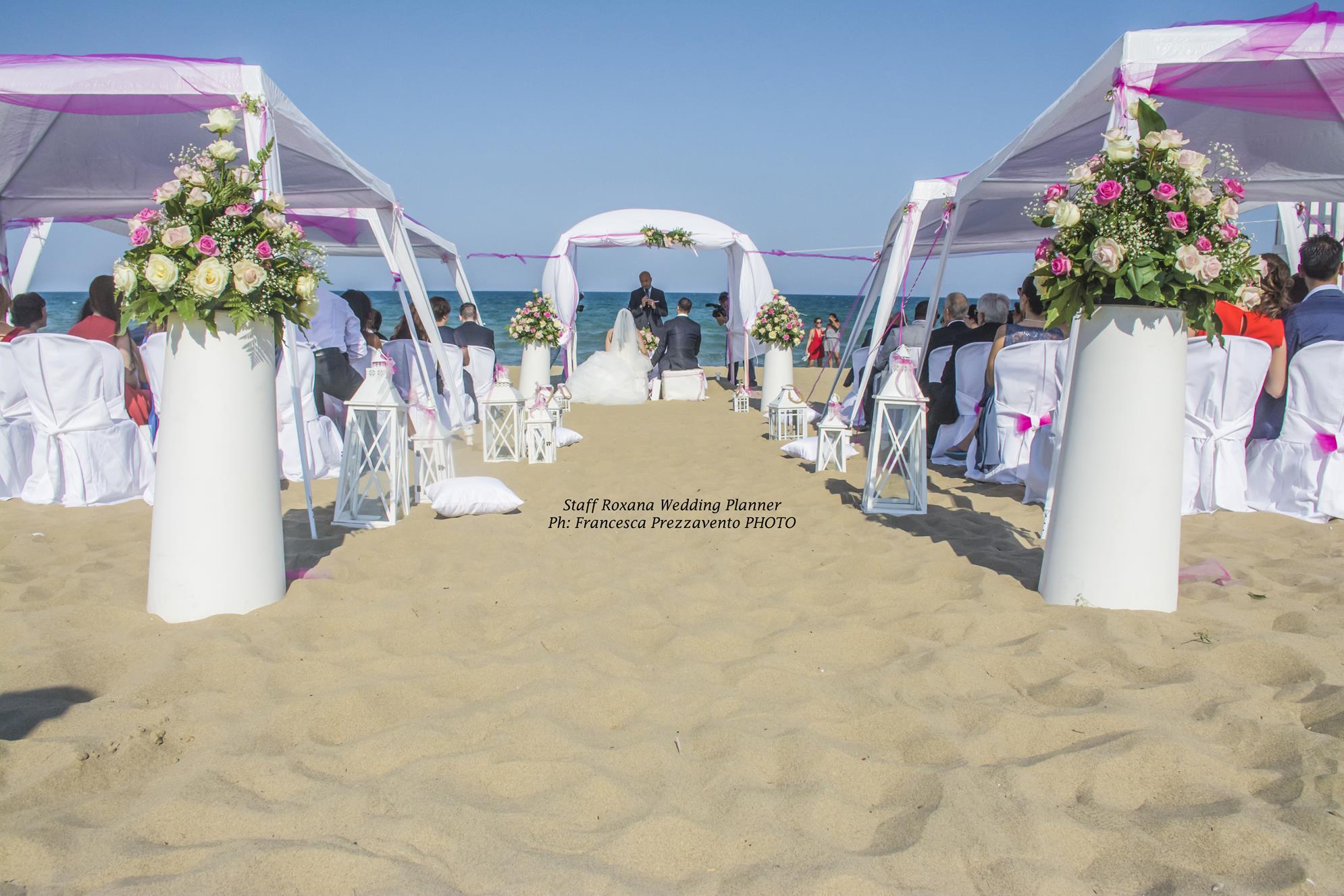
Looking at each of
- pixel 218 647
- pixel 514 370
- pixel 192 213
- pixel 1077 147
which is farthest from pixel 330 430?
pixel 514 370

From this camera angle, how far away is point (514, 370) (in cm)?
1684

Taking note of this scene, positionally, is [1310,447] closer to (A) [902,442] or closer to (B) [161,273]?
(A) [902,442]

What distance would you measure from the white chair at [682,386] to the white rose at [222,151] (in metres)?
9.25

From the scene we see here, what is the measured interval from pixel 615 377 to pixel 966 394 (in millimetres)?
6005

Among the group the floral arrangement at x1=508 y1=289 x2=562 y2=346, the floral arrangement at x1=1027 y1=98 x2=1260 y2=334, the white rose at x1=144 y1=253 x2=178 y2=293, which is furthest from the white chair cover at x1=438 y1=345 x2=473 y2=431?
the floral arrangement at x1=1027 y1=98 x2=1260 y2=334

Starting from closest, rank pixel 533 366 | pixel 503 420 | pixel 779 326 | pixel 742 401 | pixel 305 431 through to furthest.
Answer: pixel 305 431 → pixel 503 420 → pixel 779 326 → pixel 742 401 → pixel 533 366

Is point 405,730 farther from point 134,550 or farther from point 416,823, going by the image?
point 134,550

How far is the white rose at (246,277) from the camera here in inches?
109

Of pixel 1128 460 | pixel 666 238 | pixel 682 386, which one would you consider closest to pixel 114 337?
pixel 1128 460

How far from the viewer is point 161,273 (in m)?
2.71

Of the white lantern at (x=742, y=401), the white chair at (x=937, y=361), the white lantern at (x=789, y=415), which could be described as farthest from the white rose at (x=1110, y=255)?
the white lantern at (x=742, y=401)

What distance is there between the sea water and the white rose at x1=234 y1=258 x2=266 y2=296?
29.7 feet

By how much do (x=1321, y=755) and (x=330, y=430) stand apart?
6.13m

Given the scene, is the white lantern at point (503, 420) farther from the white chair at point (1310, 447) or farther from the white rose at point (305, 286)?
the white chair at point (1310, 447)
